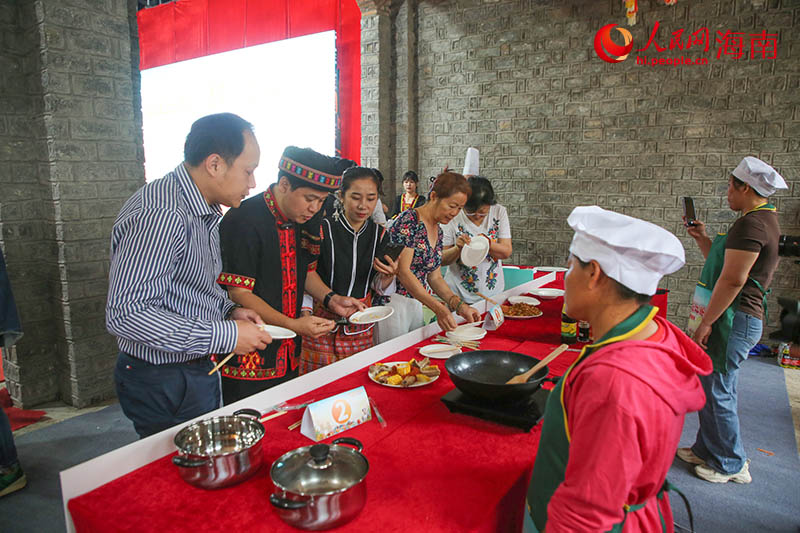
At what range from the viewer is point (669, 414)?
91 cm

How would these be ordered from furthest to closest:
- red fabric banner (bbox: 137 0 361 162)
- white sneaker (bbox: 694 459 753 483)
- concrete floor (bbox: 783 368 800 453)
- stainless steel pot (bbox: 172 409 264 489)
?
red fabric banner (bbox: 137 0 361 162)
concrete floor (bbox: 783 368 800 453)
white sneaker (bbox: 694 459 753 483)
stainless steel pot (bbox: 172 409 264 489)

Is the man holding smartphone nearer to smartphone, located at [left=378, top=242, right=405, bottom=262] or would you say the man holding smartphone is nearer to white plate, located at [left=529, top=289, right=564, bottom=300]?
white plate, located at [left=529, top=289, right=564, bottom=300]

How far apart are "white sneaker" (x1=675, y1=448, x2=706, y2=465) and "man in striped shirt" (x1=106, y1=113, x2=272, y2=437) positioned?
8.36 feet

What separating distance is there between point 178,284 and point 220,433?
0.46 meters

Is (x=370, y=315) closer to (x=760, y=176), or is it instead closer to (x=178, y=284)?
(x=178, y=284)

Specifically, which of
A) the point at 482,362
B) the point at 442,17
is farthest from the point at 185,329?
the point at 442,17

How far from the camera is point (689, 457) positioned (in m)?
2.80

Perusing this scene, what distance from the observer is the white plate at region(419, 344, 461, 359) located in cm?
206

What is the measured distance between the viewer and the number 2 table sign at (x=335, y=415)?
138 centimetres

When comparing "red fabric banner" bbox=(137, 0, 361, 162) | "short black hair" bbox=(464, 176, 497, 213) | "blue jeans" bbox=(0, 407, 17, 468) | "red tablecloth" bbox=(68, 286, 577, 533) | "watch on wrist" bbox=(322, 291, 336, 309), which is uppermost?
"red fabric banner" bbox=(137, 0, 361, 162)

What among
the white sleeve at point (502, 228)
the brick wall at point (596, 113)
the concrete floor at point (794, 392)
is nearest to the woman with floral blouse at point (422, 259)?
the white sleeve at point (502, 228)

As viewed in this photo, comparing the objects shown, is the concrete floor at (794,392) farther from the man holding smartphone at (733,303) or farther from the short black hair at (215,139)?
the short black hair at (215,139)

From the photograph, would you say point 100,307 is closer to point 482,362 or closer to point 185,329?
point 185,329

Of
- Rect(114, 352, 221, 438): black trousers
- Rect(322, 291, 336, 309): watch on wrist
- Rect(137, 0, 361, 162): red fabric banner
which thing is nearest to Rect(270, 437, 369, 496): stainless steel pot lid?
Rect(114, 352, 221, 438): black trousers
